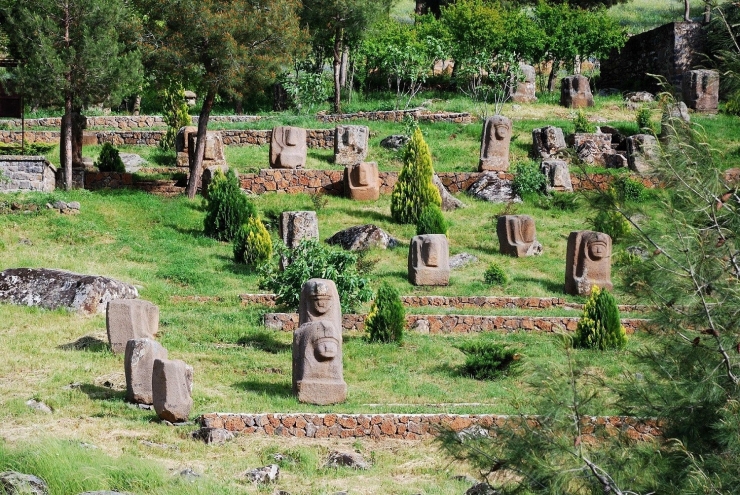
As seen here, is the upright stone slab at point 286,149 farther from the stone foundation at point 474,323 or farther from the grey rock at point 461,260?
the stone foundation at point 474,323

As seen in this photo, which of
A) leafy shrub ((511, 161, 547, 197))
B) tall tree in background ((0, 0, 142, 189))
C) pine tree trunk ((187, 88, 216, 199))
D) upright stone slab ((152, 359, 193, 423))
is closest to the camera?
upright stone slab ((152, 359, 193, 423))

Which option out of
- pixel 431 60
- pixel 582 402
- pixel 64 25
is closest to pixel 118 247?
pixel 64 25

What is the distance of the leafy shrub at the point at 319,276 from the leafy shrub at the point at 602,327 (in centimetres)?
334

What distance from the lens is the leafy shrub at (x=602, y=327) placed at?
18.2 metres

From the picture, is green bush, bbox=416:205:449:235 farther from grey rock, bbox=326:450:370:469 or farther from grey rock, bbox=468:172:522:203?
grey rock, bbox=326:450:370:469

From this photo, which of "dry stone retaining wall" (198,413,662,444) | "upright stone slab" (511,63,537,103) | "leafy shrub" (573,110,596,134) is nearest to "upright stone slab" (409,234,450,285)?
"dry stone retaining wall" (198,413,662,444)

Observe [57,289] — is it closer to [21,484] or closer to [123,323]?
[123,323]

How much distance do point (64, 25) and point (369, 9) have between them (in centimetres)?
1330

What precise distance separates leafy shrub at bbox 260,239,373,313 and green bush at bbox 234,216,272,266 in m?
3.04

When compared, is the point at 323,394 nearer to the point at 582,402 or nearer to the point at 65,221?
the point at 582,402

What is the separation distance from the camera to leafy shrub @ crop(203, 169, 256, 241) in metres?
24.8

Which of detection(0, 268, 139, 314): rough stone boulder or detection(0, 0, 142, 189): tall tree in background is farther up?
detection(0, 0, 142, 189): tall tree in background

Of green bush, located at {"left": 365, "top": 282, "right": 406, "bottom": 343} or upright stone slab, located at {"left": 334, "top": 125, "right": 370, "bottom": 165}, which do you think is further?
upright stone slab, located at {"left": 334, "top": 125, "right": 370, "bottom": 165}

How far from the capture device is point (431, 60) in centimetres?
4159
